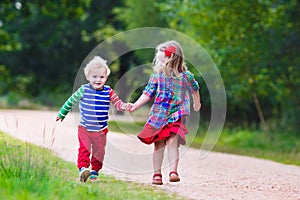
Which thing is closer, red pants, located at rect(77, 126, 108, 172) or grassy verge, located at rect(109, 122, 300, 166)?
red pants, located at rect(77, 126, 108, 172)

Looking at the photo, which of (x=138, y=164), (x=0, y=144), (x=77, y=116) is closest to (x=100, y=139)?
(x=77, y=116)

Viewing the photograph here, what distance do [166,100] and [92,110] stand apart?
902mm

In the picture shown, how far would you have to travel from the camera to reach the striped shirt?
700 centimetres

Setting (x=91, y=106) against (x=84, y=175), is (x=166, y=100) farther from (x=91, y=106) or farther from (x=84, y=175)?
(x=84, y=175)

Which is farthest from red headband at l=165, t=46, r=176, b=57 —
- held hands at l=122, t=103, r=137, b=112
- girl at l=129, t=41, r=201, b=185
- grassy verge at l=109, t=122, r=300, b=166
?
grassy verge at l=109, t=122, r=300, b=166

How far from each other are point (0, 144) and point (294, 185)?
12.9 ft

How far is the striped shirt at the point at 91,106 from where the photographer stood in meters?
7.00

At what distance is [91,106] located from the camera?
22.9 ft

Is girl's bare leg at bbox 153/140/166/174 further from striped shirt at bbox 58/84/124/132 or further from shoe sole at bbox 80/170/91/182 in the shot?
shoe sole at bbox 80/170/91/182

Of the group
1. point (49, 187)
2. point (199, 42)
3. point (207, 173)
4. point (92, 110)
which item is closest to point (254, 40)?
point (199, 42)

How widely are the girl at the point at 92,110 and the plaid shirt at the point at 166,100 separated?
420 millimetres

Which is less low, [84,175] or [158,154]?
[158,154]

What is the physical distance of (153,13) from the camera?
2733 cm

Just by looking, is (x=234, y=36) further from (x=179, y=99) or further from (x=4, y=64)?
(x=4, y=64)
